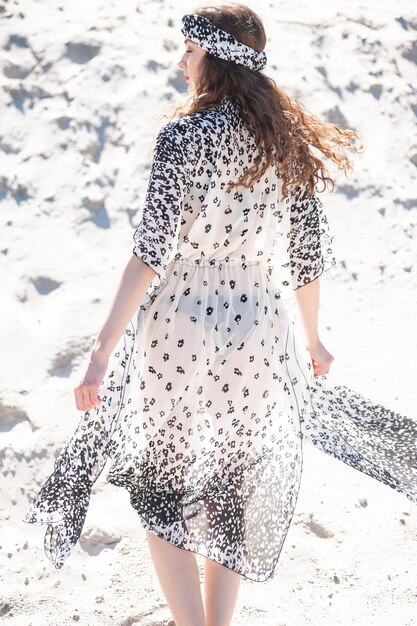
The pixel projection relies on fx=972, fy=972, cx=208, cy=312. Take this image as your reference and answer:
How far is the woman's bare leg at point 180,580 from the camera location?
2439 millimetres

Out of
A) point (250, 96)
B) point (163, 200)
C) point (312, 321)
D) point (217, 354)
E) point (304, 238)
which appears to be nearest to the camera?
point (163, 200)

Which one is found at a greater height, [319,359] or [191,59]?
[191,59]

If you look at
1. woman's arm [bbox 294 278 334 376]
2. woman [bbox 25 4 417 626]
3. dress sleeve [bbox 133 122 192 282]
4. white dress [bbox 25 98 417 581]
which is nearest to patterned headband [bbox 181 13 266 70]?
woman [bbox 25 4 417 626]

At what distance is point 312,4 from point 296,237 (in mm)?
3895

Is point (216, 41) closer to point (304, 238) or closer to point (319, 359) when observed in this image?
point (304, 238)

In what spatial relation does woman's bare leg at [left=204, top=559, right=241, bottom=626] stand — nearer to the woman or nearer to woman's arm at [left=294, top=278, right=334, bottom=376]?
the woman

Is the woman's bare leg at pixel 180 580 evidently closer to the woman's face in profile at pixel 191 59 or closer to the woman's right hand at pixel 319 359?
the woman's right hand at pixel 319 359

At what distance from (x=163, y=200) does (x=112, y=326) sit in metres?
0.30

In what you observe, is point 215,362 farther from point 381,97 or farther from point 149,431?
point 381,97

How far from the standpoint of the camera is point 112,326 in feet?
7.11

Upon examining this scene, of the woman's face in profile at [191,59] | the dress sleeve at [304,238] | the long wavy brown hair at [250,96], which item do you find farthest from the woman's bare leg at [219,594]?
the woman's face in profile at [191,59]

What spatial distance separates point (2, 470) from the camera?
11.8 feet

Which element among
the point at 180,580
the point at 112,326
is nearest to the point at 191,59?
the point at 112,326

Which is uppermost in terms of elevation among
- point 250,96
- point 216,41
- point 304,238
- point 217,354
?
point 216,41
